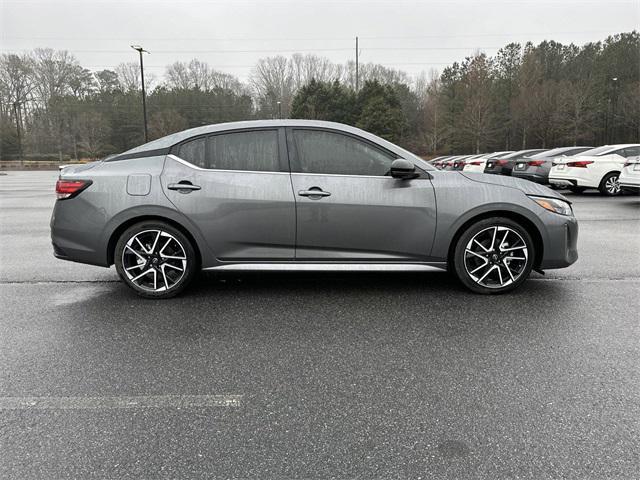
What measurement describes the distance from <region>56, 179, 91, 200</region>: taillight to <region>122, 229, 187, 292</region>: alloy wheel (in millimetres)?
670

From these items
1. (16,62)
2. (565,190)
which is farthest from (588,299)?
(16,62)

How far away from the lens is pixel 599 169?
13711 mm

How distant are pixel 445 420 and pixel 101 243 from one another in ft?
11.5

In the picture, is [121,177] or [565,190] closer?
[121,177]

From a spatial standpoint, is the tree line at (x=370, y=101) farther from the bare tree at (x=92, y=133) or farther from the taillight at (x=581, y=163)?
the taillight at (x=581, y=163)

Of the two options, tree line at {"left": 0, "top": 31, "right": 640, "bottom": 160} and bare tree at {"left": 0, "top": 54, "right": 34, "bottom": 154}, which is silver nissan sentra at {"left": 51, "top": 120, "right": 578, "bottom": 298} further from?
bare tree at {"left": 0, "top": 54, "right": 34, "bottom": 154}

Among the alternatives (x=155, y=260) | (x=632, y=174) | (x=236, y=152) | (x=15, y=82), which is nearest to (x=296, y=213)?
(x=236, y=152)

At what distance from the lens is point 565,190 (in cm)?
1712

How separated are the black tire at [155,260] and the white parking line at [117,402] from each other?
73.9 inches

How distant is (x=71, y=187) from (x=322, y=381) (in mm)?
3153

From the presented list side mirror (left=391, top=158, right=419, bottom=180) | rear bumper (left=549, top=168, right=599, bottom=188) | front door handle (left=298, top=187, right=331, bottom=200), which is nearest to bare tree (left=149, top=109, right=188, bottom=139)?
rear bumper (left=549, top=168, right=599, bottom=188)

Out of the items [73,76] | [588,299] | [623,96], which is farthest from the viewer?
[73,76]

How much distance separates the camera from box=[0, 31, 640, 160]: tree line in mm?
52312

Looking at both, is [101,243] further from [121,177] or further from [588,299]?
[588,299]
